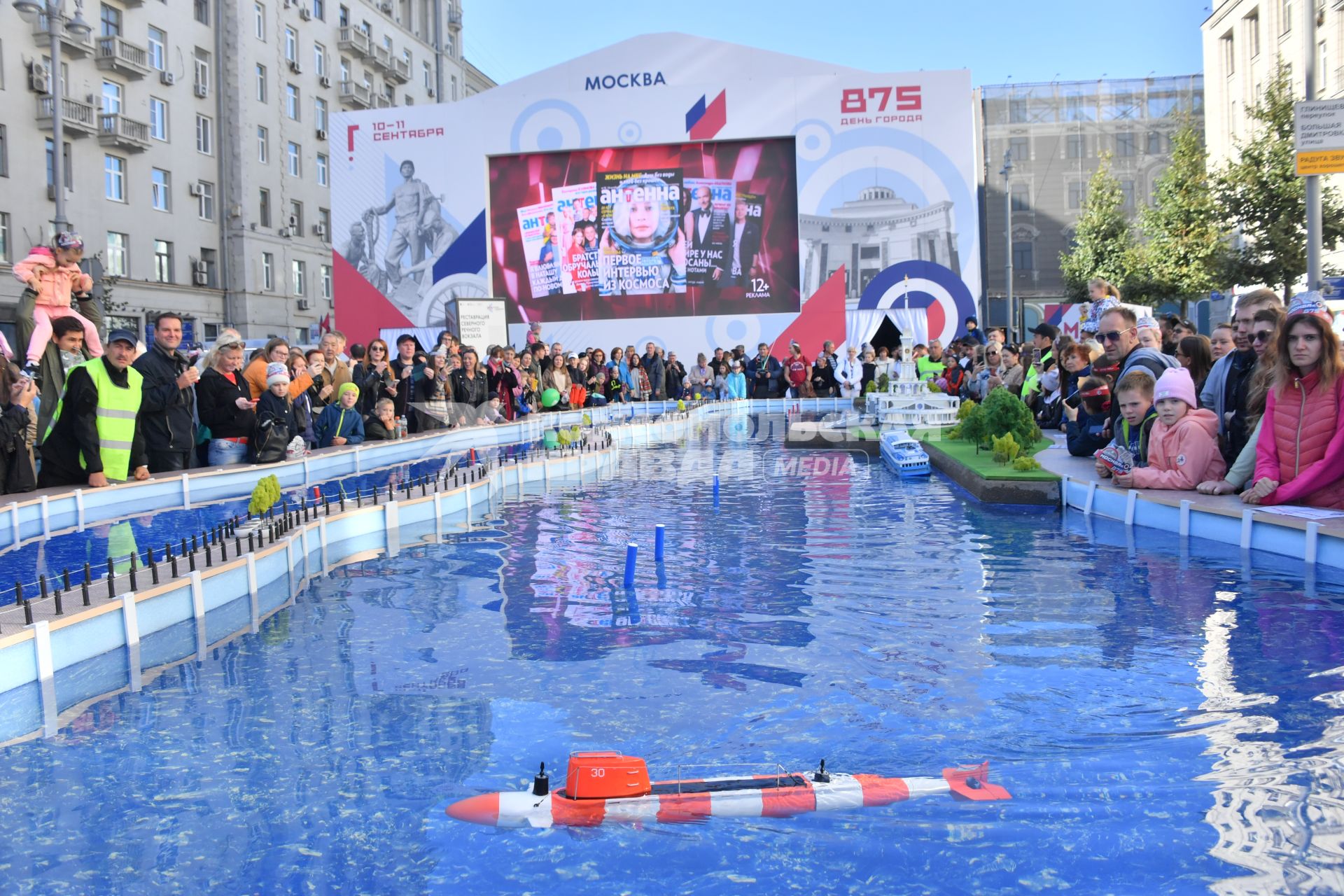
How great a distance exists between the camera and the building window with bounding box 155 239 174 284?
35.0 m

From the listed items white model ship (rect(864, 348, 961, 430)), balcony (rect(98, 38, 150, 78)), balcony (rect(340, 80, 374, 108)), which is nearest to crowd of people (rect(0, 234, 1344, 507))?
white model ship (rect(864, 348, 961, 430))

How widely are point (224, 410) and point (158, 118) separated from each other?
1145 inches

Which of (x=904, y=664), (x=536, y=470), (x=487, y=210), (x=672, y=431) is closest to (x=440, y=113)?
(x=487, y=210)

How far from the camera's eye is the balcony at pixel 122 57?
105 ft

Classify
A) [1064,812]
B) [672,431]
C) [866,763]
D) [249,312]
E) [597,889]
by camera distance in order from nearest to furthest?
1. [597,889]
2. [1064,812]
3. [866,763]
4. [672,431]
5. [249,312]

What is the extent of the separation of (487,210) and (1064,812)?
32.5m

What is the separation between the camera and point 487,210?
112 feet

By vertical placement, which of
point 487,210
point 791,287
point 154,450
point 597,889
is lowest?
point 597,889

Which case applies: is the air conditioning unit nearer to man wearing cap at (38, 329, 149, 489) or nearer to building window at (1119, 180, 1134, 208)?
man wearing cap at (38, 329, 149, 489)

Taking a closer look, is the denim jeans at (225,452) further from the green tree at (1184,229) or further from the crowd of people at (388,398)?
the green tree at (1184,229)

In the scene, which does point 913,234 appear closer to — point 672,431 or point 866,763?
point 672,431

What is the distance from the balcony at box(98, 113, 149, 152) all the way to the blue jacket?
24005 mm

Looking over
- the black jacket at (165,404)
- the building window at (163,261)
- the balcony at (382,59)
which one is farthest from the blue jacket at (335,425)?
the balcony at (382,59)

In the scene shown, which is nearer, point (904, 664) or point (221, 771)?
point (221, 771)
